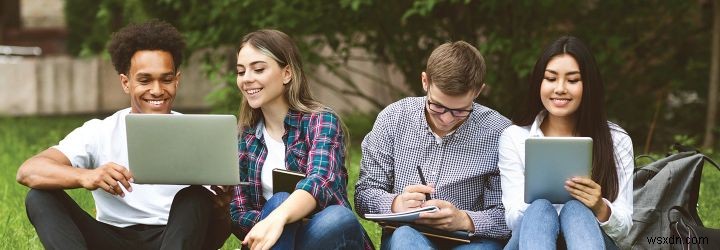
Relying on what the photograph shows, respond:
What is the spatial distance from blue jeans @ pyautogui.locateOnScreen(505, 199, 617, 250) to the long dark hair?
0.20 m

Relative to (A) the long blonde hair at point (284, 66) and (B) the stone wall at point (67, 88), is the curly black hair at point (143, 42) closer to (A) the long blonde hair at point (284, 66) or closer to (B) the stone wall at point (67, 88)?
(A) the long blonde hair at point (284, 66)

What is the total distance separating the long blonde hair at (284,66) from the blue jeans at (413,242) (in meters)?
0.51

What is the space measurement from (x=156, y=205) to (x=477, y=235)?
49.2 inches

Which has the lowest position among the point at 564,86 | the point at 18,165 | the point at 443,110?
the point at 18,165

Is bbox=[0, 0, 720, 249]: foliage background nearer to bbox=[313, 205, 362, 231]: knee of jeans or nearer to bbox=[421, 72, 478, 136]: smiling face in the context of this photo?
bbox=[421, 72, 478, 136]: smiling face

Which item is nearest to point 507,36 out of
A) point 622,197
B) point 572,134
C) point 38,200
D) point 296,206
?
point 572,134

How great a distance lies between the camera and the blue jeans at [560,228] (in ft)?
12.8

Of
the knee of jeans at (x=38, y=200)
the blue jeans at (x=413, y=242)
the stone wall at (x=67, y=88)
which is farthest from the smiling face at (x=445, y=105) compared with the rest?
the stone wall at (x=67, y=88)

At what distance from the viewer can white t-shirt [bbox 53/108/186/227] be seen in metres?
4.34

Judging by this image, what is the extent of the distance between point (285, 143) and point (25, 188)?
120 inches

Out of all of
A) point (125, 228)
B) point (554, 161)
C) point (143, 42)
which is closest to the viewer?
point (554, 161)

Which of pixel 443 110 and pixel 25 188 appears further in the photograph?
pixel 25 188

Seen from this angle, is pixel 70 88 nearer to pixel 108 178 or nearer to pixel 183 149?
pixel 108 178

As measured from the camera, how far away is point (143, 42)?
4547 millimetres
